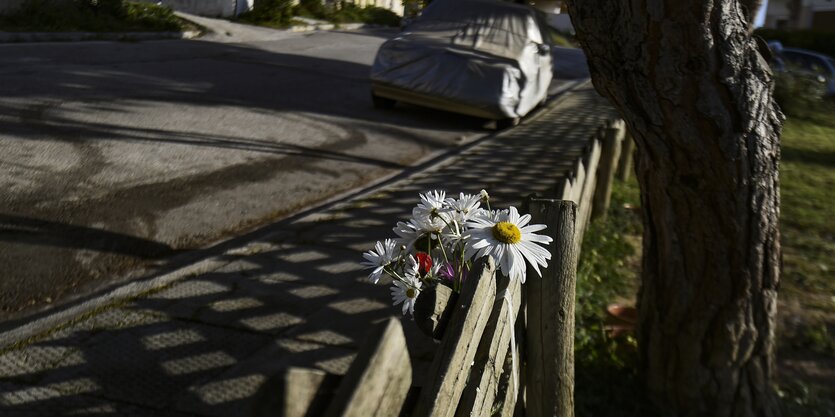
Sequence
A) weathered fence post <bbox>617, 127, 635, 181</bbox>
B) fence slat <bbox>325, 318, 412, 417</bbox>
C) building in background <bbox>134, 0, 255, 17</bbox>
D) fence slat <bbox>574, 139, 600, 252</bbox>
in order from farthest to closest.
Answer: building in background <bbox>134, 0, 255, 17</bbox>
weathered fence post <bbox>617, 127, 635, 181</bbox>
fence slat <bbox>574, 139, 600, 252</bbox>
fence slat <bbox>325, 318, 412, 417</bbox>

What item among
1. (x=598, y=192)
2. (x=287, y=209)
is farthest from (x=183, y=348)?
(x=598, y=192)

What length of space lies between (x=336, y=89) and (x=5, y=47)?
4745 millimetres

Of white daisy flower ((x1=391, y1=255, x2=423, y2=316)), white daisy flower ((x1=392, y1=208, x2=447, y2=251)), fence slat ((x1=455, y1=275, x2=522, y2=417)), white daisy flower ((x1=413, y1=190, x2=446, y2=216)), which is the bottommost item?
fence slat ((x1=455, y1=275, x2=522, y2=417))

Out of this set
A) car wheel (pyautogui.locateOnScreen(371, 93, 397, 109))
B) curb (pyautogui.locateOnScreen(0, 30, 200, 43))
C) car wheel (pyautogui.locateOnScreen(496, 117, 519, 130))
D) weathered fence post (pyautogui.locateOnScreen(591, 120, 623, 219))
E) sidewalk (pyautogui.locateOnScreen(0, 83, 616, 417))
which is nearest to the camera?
sidewalk (pyautogui.locateOnScreen(0, 83, 616, 417))

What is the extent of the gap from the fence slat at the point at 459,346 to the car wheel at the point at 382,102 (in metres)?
9.02

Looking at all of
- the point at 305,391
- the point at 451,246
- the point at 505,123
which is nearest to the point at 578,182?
the point at 451,246

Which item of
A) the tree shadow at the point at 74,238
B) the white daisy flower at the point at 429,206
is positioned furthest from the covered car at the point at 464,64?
the white daisy flower at the point at 429,206

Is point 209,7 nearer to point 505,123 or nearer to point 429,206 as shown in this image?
point 505,123

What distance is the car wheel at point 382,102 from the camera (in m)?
11.4

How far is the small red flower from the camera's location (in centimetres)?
258

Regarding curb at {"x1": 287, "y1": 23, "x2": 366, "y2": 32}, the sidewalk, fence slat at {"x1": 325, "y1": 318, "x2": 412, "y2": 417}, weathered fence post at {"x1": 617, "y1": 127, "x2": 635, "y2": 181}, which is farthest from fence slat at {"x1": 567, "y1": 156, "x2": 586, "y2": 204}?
curb at {"x1": 287, "y1": 23, "x2": 366, "y2": 32}

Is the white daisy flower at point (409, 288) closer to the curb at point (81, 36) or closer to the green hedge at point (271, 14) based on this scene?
the curb at point (81, 36)

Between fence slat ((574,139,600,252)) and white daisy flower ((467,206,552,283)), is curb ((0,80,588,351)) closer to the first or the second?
fence slat ((574,139,600,252))

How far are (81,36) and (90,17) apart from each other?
2.12 m
